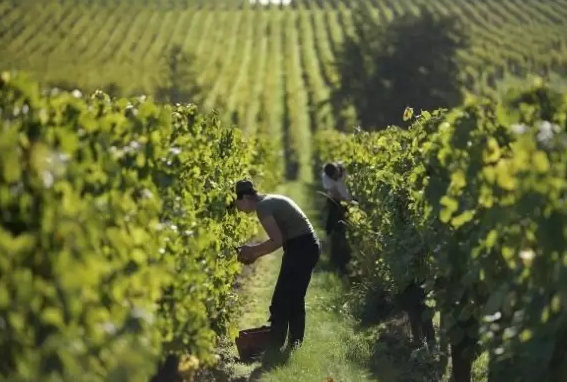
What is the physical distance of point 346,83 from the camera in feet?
156

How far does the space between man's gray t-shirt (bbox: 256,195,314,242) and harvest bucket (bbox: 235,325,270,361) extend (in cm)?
81

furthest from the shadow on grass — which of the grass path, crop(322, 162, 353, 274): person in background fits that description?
the grass path

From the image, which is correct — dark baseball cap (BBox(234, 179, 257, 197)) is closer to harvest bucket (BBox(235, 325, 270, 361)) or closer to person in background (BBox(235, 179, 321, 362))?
person in background (BBox(235, 179, 321, 362))

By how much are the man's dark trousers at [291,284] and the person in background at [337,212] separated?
13.9ft

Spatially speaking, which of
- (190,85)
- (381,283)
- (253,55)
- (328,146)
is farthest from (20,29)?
(381,283)

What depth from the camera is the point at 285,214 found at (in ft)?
25.3

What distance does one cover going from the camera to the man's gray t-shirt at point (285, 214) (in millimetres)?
7586

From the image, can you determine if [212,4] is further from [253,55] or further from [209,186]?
[209,186]

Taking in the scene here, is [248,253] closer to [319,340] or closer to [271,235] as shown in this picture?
[271,235]

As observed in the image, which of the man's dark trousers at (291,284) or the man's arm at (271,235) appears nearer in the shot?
the man's arm at (271,235)

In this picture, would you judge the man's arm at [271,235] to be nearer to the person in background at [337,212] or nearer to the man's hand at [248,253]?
the man's hand at [248,253]

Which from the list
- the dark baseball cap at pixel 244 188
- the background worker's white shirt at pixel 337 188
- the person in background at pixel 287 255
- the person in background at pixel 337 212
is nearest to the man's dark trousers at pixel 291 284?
the person in background at pixel 287 255

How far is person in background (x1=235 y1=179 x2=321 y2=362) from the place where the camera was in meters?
7.60

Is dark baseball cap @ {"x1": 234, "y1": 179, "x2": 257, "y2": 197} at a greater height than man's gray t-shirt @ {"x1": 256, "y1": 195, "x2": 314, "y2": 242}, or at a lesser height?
greater
